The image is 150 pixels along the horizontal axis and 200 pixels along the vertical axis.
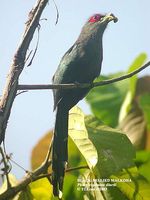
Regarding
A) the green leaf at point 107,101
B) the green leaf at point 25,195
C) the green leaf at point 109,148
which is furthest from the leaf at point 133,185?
the green leaf at point 107,101

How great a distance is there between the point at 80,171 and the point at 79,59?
1.97 ft

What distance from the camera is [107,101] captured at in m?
3.19

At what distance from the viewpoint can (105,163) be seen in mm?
1654

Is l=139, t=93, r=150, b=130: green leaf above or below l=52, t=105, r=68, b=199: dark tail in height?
above

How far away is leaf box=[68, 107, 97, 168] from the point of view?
5.36 feet

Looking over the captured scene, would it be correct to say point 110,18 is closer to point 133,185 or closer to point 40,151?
point 133,185

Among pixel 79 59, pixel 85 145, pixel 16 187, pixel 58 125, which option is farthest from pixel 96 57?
pixel 16 187

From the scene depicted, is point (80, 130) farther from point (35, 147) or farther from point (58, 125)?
point (35, 147)

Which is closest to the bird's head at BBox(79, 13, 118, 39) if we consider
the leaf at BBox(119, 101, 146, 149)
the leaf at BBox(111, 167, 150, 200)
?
the leaf at BBox(119, 101, 146, 149)

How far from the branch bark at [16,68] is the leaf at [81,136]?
44cm

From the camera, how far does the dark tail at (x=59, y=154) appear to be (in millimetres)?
1678

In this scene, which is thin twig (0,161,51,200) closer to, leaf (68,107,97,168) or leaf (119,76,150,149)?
leaf (68,107,97,168)

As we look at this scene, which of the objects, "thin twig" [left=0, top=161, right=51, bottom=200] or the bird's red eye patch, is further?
the bird's red eye patch

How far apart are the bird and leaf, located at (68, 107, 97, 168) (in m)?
0.07
